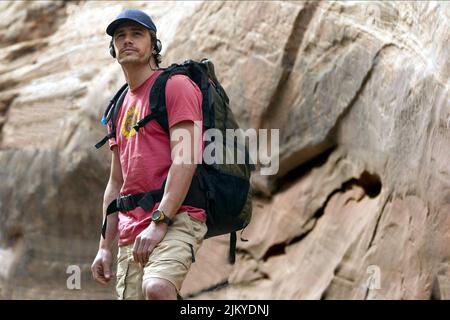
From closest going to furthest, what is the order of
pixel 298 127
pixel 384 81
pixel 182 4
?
1. pixel 384 81
2. pixel 298 127
3. pixel 182 4

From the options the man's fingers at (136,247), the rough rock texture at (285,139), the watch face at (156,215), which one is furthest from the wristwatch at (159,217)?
the rough rock texture at (285,139)

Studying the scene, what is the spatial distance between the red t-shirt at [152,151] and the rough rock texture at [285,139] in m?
2.91

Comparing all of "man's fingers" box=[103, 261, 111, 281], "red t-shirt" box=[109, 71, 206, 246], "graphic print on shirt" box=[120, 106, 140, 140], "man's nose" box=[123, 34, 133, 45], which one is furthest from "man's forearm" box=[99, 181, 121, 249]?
"man's nose" box=[123, 34, 133, 45]

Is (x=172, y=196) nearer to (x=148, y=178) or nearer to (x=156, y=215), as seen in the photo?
(x=156, y=215)

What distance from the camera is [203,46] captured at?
8859mm

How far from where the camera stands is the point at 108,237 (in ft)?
14.9

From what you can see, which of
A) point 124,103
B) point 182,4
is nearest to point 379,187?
point 182,4

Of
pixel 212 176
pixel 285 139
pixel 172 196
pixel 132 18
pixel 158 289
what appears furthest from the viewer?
pixel 285 139

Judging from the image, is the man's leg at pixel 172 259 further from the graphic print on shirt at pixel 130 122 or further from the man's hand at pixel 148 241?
the graphic print on shirt at pixel 130 122

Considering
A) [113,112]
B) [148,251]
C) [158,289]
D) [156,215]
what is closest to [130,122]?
[113,112]

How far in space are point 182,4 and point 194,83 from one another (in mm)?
5301

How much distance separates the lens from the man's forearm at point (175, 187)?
13.2 feet

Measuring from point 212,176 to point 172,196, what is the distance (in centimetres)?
32
